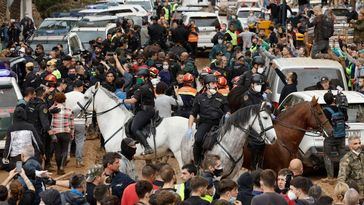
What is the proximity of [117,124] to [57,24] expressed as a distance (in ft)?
61.3

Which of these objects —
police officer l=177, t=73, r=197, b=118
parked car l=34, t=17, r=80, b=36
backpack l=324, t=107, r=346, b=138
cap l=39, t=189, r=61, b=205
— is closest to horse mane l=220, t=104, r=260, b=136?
backpack l=324, t=107, r=346, b=138

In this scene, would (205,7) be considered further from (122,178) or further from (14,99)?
(122,178)

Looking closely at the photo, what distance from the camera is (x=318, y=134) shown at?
21.0 metres

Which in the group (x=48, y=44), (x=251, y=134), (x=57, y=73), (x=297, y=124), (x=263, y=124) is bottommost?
(x=48, y=44)

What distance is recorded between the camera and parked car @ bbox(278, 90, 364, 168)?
68.8 ft

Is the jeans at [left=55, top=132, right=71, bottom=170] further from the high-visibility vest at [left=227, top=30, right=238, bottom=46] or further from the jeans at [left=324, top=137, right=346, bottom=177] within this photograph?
the high-visibility vest at [left=227, top=30, right=238, bottom=46]

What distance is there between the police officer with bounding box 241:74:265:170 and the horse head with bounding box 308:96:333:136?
3.16ft

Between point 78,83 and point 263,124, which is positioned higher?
point 263,124

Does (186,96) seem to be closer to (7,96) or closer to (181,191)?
(7,96)

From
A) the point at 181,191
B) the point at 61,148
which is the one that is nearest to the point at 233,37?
the point at 61,148

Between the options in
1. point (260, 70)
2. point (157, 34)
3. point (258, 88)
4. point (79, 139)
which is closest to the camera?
point (258, 88)

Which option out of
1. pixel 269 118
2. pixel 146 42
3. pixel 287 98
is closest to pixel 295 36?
pixel 146 42

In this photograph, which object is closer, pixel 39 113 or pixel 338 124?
pixel 338 124

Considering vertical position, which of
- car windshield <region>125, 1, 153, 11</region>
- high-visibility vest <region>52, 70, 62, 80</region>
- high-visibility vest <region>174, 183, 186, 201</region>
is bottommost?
car windshield <region>125, 1, 153, 11</region>
